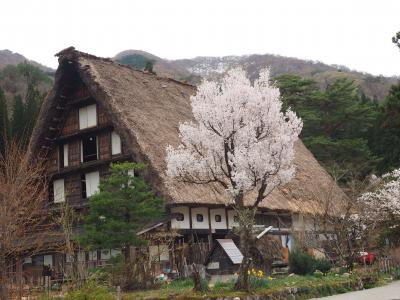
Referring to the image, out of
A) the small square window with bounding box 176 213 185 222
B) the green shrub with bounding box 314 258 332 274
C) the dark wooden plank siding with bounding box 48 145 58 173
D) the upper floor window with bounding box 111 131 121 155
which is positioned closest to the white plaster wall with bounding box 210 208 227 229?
the small square window with bounding box 176 213 185 222

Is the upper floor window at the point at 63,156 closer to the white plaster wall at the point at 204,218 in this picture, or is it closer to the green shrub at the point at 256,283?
the white plaster wall at the point at 204,218

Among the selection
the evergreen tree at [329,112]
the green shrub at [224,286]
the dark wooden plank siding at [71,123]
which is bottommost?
the green shrub at [224,286]

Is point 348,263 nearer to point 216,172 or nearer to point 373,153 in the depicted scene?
point 216,172

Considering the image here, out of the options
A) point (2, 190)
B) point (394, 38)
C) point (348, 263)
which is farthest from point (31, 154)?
point (394, 38)

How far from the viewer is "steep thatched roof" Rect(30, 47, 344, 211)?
1884cm

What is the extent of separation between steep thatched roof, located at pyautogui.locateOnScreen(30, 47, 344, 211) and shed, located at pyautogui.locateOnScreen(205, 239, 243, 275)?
2054 millimetres

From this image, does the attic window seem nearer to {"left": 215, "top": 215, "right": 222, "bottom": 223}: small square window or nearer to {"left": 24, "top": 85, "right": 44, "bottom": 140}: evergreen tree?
{"left": 215, "top": 215, "right": 222, "bottom": 223}: small square window

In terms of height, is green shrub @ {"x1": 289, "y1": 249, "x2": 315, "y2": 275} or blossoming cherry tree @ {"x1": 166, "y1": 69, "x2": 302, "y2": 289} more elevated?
blossoming cherry tree @ {"x1": 166, "y1": 69, "x2": 302, "y2": 289}

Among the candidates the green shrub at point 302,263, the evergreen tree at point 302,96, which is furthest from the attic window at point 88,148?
the evergreen tree at point 302,96

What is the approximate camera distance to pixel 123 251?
15859 millimetres

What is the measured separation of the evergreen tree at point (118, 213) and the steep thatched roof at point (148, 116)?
2152 mm

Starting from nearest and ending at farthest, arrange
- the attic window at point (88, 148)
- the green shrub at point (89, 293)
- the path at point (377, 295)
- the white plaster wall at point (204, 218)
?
the green shrub at point (89, 293), the path at point (377, 295), the white plaster wall at point (204, 218), the attic window at point (88, 148)

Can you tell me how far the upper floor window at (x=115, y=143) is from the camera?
70.4ft

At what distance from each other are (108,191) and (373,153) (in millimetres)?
27269
